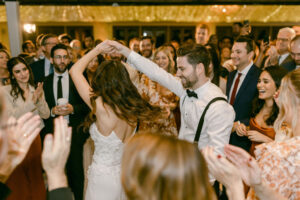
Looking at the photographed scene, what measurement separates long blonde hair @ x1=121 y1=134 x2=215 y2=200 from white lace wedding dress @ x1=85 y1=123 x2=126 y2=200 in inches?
40.9

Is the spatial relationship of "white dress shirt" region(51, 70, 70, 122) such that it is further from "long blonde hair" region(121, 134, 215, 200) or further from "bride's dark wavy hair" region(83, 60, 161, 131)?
"long blonde hair" region(121, 134, 215, 200)

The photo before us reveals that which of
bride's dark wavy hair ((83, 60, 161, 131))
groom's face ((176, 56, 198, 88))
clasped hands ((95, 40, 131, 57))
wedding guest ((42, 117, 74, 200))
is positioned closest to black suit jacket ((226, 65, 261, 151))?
groom's face ((176, 56, 198, 88))

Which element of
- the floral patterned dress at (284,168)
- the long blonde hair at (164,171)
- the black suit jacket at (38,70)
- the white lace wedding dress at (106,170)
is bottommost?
the white lace wedding dress at (106,170)

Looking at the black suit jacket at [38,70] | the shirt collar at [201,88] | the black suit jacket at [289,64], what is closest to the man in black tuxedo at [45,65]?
the black suit jacket at [38,70]

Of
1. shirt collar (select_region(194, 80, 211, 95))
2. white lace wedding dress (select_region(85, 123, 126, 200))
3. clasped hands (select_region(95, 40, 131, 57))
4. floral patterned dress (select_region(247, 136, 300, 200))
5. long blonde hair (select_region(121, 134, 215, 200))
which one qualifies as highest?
clasped hands (select_region(95, 40, 131, 57))

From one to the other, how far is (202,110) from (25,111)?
1.67 metres

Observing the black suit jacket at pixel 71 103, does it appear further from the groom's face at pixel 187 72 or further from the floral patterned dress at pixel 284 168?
the floral patterned dress at pixel 284 168

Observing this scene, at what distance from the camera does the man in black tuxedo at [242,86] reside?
254 centimetres

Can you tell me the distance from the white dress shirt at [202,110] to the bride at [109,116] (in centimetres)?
26

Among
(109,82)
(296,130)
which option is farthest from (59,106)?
(296,130)

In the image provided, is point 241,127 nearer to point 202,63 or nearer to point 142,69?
point 202,63

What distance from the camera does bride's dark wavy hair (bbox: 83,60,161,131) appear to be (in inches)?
68.0

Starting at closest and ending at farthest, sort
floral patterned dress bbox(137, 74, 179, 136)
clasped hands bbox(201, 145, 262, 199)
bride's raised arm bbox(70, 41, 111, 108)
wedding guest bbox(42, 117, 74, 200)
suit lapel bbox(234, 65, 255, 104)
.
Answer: wedding guest bbox(42, 117, 74, 200) → clasped hands bbox(201, 145, 262, 199) → bride's raised arm bbox(70, 41, 111, 108) → suit lapel bbox(234, 65, 255, 104) → floral patterned dress bbox(137, 74, 179, 136)

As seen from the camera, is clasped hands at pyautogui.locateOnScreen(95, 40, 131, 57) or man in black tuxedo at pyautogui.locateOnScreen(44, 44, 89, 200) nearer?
clasped hands at pyautogui.locateOnScreen(95, 40, 131, 57)
